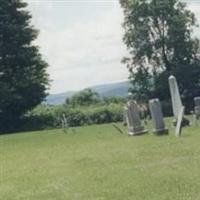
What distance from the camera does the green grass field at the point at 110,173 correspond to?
1149 centimetres

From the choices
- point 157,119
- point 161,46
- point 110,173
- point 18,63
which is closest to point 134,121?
point 157,119

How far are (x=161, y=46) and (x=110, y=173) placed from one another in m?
51.9

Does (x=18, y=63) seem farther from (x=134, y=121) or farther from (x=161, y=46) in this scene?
(x=134, y=121)

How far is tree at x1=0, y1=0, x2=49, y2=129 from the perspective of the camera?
5072cm

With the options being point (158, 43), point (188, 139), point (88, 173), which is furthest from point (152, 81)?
point (88, 173)

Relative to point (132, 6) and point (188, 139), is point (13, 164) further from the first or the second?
point (132, 6)

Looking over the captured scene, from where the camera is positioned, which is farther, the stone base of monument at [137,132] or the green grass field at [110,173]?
the stone base of monument at [137,132]

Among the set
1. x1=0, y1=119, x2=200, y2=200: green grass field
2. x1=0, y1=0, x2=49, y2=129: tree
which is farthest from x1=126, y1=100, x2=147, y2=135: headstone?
x1=0, y1=0, x2=49, y2=129: tree

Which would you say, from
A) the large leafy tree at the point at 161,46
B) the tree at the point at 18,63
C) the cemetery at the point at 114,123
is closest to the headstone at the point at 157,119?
the cemetery at the point at 114,123

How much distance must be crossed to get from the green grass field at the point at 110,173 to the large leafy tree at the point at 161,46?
41.8 meters

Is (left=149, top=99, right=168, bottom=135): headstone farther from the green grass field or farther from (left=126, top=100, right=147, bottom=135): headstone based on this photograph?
the green grass field

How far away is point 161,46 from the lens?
6531 centimetres

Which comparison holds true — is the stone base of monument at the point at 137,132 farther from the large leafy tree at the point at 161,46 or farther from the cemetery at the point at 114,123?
the large leafy tree at the point at 161,46

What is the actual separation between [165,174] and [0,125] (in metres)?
39.2
